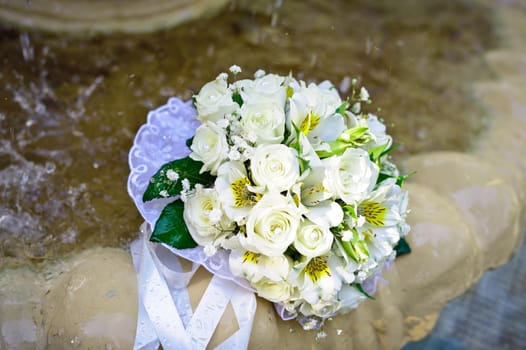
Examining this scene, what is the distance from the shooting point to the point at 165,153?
4.25ft

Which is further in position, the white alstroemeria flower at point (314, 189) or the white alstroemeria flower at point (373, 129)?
the white alstroemeria flower at point (373, 129)

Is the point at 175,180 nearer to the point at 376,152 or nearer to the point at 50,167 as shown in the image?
the point at 376,152

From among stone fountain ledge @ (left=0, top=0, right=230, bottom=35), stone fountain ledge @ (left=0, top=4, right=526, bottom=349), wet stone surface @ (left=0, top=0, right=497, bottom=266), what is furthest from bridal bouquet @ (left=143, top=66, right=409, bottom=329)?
stone fountain ledge @ (left=0, top=0, right=230, bottom=35)

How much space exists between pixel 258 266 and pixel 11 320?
0.49 m

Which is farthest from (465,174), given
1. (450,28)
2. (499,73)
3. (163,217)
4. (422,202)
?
(450,28)

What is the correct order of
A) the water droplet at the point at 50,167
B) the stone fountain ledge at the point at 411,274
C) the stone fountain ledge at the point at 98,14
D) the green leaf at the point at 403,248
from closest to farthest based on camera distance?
the stone fountain ledge at the point at 411,274 → the green leaf at the point at 403,248 → the water droplet at the point at 50,167 → the stone fountain ledge at the point at 98,14

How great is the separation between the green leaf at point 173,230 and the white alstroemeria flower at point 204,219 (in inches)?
0.7

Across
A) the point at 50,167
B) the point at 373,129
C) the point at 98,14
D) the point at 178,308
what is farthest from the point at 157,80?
the point at 178,308

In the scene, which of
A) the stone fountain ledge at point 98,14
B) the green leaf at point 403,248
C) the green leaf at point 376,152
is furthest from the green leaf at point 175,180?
the stone fountain ledge at point 98,14

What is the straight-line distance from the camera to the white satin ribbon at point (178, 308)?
1114mm

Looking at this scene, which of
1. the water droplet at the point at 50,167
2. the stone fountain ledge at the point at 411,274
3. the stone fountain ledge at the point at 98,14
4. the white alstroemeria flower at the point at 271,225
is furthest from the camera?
the stone fountain ledge at the point at 98,14

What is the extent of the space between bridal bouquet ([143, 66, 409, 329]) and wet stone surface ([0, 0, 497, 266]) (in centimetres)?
30

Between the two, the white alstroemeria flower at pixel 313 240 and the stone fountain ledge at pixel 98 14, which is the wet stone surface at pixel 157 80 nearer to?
the stone fountain ledge at pixel 98 14

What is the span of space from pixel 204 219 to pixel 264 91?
0.28 metres
